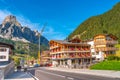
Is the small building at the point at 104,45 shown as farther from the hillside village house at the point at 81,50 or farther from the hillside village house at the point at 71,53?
the hillside village house at the point at 71,53

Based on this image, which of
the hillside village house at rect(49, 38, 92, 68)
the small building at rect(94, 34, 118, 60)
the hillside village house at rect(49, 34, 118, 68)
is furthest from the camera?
the small building at rect(94, 34, 118, 60)

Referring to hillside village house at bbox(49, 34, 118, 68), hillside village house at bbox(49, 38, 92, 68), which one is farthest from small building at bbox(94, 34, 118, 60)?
hillside village house at bbox(49, 38, 92, 68)

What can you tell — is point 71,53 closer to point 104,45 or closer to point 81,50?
point 81,50

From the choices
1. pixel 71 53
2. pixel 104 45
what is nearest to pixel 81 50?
pixel 71 53

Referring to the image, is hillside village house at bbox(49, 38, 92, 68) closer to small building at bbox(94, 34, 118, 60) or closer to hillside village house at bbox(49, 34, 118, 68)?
hillside village house at bbox(49, 34, 118, 68)

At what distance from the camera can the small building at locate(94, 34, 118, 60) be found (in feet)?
282

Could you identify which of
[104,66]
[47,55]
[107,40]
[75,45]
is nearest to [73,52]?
[75,45]

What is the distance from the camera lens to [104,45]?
282 ft

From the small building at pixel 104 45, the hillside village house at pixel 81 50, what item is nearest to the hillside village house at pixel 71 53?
the hillside village house at pixel 81 50

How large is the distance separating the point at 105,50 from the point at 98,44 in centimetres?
469

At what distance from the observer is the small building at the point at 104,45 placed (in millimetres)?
85812

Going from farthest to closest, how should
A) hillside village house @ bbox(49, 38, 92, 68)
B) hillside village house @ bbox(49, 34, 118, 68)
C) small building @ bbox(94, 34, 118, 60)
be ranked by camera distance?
1. small building @ bbox(94, 34, 118, 60)
2. hillside village house @ bbox(49, 34, 118, 68)
3. hillside village house @ bbox(49, 38, 92, 68)

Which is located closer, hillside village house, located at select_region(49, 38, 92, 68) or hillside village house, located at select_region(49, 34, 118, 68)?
hillside village house, located at select_region(49, 38, 92, 68)

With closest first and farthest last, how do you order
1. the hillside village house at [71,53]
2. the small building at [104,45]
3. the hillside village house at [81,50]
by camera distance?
1. the hillside village house at [71,53]
2. the hillside village house at [81,50]
3. the small building at [104,45]
